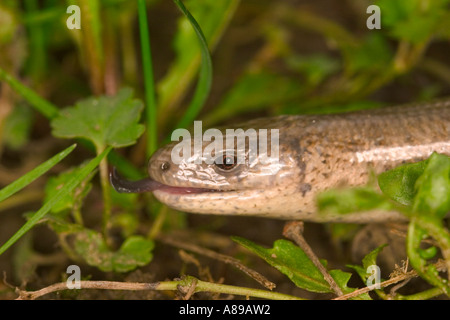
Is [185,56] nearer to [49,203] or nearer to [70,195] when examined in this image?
[70,195]

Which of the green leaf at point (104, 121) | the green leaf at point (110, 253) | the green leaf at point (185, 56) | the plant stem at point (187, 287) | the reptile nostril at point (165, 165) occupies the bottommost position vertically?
the plant stem at point (187, 287)

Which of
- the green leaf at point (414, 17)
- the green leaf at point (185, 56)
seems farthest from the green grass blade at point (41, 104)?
the green leaf at point (414, 17)

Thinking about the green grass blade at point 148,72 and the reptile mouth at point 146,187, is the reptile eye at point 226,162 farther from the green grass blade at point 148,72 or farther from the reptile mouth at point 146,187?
the green grass blade at point 148,72

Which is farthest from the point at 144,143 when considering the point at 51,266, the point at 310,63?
the point at 310,63

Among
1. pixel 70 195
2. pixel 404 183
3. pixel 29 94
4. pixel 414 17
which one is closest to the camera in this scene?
pixel 404 183

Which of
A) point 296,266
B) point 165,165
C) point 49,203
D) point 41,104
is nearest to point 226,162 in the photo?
point 165,165
